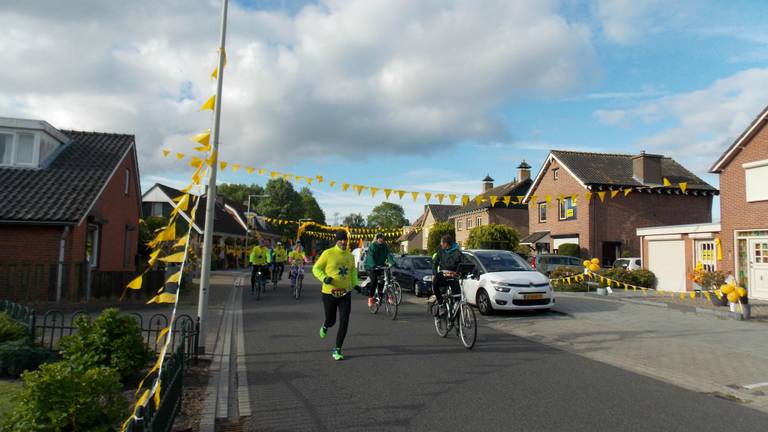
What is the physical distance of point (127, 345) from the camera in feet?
20.4

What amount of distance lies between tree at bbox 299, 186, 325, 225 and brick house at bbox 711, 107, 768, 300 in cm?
7735

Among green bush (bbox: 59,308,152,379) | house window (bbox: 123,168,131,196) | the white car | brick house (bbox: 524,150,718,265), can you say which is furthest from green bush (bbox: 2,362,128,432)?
brick house (bbox: 524,150,718,265)

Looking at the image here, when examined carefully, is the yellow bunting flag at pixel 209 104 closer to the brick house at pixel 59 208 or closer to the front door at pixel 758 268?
the brick house at pixel 59 208

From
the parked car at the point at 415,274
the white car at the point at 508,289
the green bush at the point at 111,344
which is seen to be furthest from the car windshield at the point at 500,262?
the green bush at the point at 111,344

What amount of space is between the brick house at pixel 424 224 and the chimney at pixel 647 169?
36.9m

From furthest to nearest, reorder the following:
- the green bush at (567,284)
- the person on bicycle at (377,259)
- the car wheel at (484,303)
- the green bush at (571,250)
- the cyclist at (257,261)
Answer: the green bush at (571,250)
the green bush at (567,284)
the cyclist at (257,261)
the car wheel at (484,303)
the person on bicycle at (377,259)

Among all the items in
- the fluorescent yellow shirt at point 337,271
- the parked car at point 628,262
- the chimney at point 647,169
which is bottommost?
the fluorescent yellow shirt at point 337,271

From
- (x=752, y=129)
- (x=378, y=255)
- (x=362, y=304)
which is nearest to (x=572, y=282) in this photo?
(x=752, y=129)

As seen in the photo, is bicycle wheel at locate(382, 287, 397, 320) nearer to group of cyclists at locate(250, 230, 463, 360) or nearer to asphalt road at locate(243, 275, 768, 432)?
group of cyclists at locate(250, 230, 463, 360)

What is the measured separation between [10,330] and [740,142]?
20936 mm

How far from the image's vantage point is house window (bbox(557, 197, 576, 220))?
34191 mm

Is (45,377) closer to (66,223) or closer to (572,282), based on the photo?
(66,223)

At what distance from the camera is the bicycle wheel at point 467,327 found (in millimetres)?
8297

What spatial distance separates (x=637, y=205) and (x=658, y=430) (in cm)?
3171
